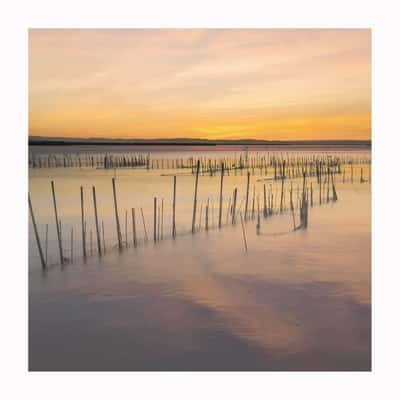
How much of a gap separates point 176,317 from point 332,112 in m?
1.91

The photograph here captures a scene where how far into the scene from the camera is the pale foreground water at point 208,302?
3.17 metres

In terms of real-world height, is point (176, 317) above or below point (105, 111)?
below

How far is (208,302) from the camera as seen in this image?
368 cm

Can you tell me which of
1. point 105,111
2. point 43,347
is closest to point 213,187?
point 105,111

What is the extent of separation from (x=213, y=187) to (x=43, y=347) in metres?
6.19

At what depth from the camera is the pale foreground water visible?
3.17 m

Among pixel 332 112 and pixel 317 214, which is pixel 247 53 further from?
pixel 317 214

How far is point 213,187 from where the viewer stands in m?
9.24

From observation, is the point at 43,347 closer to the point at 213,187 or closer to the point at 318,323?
the point at 318,323

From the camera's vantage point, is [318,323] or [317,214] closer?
[318,323]
